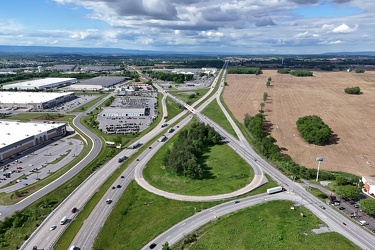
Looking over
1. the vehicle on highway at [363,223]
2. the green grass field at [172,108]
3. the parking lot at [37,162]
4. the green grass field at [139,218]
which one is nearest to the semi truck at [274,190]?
the green grass field at [139,218]

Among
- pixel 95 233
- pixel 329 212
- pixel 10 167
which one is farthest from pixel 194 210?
pixel 10 167

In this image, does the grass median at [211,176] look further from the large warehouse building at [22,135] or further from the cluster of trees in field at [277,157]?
the large warehouse building at [22,135]

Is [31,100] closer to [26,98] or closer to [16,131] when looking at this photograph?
[26,98]

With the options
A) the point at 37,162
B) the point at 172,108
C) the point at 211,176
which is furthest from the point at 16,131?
the point at 172,108

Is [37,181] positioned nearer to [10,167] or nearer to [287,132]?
[10,167]

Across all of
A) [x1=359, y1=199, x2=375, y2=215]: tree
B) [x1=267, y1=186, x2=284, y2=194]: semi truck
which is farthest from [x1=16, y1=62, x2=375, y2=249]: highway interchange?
[x1=359, y1=199, x2=375, y2=215]: tree

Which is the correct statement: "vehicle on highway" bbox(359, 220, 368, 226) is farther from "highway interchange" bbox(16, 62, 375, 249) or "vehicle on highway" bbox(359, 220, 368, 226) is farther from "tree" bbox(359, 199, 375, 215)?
"tree" bbox(359, 199, 375, 215)
